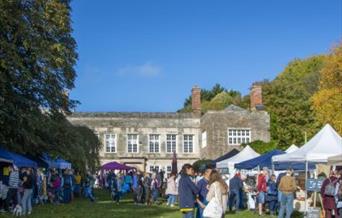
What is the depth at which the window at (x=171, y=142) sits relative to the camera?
2682 inches

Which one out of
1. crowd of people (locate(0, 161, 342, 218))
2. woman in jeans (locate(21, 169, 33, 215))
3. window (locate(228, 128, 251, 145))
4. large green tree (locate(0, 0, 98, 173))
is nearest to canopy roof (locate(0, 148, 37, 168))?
crowd of people (locate(0, 161, 342, 218))

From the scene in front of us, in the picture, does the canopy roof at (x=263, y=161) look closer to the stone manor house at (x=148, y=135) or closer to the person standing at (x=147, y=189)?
the person standing at (x=147, y=189)

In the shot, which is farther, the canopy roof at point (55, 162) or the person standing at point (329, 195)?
the canopy roof at point (55, 162)

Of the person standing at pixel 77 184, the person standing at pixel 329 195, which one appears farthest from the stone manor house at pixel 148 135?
the person standing at pixel 329 195

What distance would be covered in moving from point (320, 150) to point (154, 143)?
4584 centimetres

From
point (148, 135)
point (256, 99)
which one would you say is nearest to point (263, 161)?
point (256, 99)

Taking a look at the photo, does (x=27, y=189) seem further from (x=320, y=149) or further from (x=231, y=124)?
(x=231, y=124)

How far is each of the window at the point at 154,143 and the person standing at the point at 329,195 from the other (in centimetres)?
4967

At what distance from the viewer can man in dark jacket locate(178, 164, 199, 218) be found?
A: 1444 centimetres

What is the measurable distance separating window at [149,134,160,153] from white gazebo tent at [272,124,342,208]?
44.1m

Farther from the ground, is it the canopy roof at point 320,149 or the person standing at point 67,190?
the canopy roof at point 320,149

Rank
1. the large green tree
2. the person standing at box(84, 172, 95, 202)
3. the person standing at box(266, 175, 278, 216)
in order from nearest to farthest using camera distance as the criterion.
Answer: the person standing at box(266, 175, 278, 216), the large green tree, the person standing at box(84, 172, 95, 202)

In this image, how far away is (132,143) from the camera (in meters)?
67.9

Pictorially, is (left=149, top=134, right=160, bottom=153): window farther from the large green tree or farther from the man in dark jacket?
the man in dark jacket
